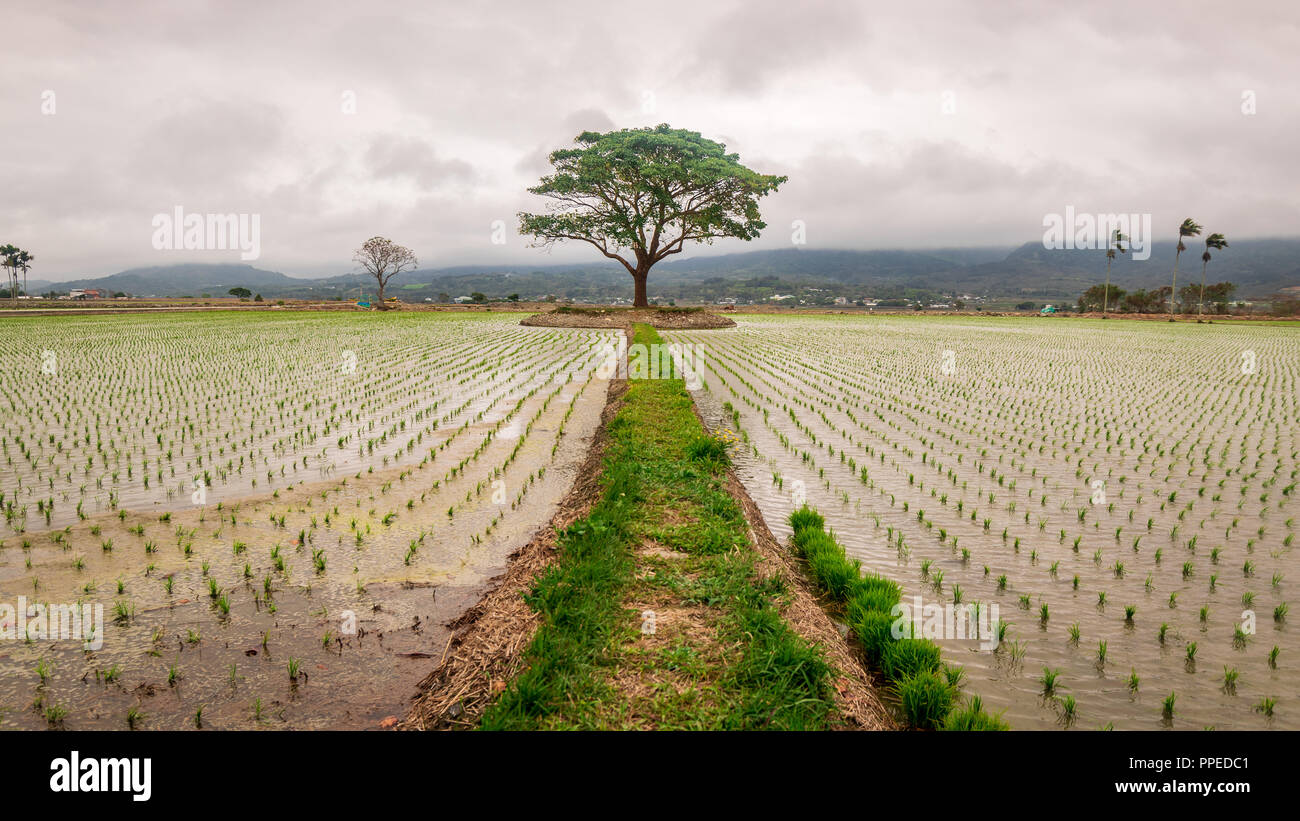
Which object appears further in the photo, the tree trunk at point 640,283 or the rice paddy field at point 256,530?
the tree trunk at point 640,283

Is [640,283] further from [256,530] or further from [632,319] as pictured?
[256,530]

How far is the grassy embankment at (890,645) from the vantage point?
10.9ft

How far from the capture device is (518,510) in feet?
23.2

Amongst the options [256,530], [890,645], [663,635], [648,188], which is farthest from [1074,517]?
[648,188]

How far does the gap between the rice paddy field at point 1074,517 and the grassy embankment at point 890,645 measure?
33 centimetres

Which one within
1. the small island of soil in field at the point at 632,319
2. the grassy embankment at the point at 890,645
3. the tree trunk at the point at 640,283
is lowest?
the grassy embankment at the point at 890,645

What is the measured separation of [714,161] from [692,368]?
21599 mm

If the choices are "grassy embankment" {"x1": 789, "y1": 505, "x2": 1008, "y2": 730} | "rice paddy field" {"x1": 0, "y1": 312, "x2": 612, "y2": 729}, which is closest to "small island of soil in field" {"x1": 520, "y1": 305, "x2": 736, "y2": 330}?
"rice paddy field" {"x1": 0, "y1": 312, "x2": 612, "y2": 729}

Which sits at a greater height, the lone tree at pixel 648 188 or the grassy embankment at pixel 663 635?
the lone tree at pixel 648 188

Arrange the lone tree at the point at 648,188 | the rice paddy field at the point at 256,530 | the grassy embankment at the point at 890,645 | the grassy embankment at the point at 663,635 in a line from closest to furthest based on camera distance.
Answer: the grassy embankment at the point at 663,635 < the grassy embankment at the point at 890,645 < the rice paddy field at the point at 256,530 < the lone tree at the point at 648,188

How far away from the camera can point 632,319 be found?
42938mm

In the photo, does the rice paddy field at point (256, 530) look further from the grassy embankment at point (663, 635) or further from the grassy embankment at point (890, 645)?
the grassy embankment at point (890, 645)

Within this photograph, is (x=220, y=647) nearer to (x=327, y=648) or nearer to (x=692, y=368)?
(x=327, y=648)

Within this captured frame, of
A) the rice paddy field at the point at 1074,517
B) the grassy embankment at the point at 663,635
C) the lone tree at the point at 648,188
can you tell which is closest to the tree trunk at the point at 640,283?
the lone tree at the point at 648,188
